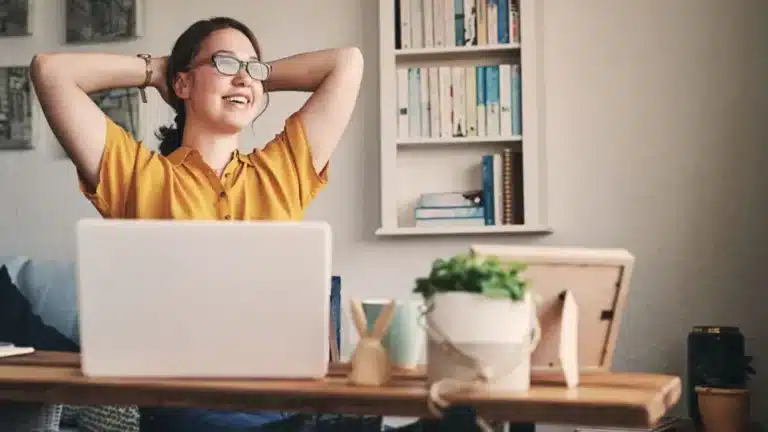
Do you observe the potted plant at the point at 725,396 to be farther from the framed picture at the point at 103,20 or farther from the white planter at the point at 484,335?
the framed picture at the point at 103,20

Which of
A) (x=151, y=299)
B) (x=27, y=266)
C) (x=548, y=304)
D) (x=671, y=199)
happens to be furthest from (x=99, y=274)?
(x=671, y=199)

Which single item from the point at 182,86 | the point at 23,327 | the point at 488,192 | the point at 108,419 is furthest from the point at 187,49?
the point at 488,192

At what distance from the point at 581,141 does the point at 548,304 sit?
6.08 ft

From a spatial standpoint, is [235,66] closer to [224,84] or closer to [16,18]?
[224,84]

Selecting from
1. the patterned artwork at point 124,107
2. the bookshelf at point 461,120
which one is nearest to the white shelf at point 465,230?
the bookshelf at point 461,120

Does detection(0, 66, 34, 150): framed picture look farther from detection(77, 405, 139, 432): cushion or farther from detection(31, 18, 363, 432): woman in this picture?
detection(31, 18, 363, 432): woman

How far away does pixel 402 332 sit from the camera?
107cm

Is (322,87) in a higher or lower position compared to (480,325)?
higher

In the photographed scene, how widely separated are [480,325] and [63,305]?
79.5 inches

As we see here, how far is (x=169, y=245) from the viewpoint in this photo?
0.94 m

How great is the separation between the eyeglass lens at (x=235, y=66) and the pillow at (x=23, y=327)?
1.21 meters

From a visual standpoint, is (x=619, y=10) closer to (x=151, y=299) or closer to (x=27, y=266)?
(x=27, y=266)

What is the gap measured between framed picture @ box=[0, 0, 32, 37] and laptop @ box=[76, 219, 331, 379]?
2406mm

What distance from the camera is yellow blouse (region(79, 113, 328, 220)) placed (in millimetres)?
1410
